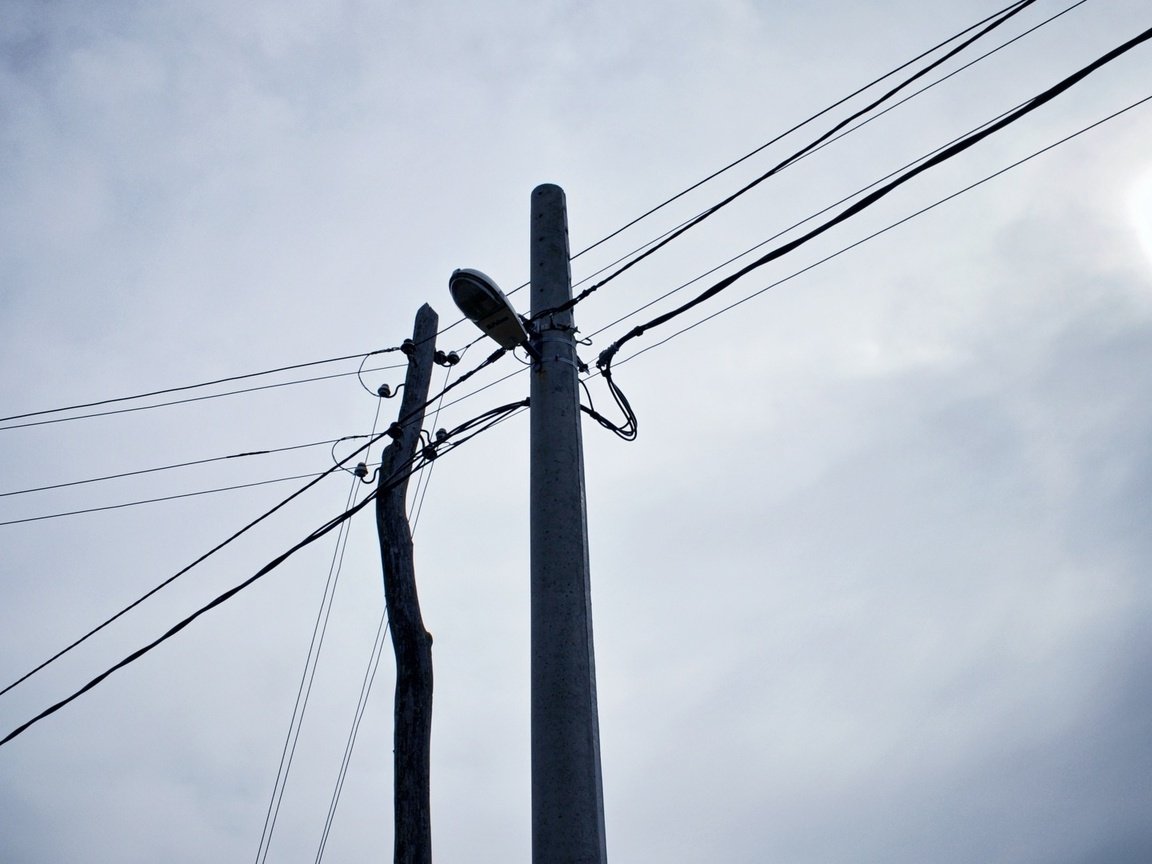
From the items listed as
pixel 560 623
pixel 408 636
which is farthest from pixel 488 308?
pixel 408 636

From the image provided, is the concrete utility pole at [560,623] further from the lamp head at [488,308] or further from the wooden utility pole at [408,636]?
the wooden utility pole at [408,636]

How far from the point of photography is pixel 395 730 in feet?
22.2

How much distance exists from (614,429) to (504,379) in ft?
6.01

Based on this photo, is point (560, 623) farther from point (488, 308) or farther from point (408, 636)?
point (408, 636)

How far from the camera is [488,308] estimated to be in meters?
4.89

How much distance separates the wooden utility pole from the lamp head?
9.50 ft

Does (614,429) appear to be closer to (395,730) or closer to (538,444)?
(538,444)

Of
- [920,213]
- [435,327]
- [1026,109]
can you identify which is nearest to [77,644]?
[435,327]

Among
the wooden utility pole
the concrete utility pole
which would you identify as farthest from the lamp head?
the wooden utility pole

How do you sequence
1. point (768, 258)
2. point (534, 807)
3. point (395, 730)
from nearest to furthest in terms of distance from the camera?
point (534, 807), point (768, 258), point (395, 730)

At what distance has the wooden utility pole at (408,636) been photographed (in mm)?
6383

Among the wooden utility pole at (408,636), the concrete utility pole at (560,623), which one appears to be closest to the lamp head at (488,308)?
the concrete utility pole at (560,623)

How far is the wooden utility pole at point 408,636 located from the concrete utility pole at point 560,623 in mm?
3063

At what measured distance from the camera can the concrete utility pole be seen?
3393mm
